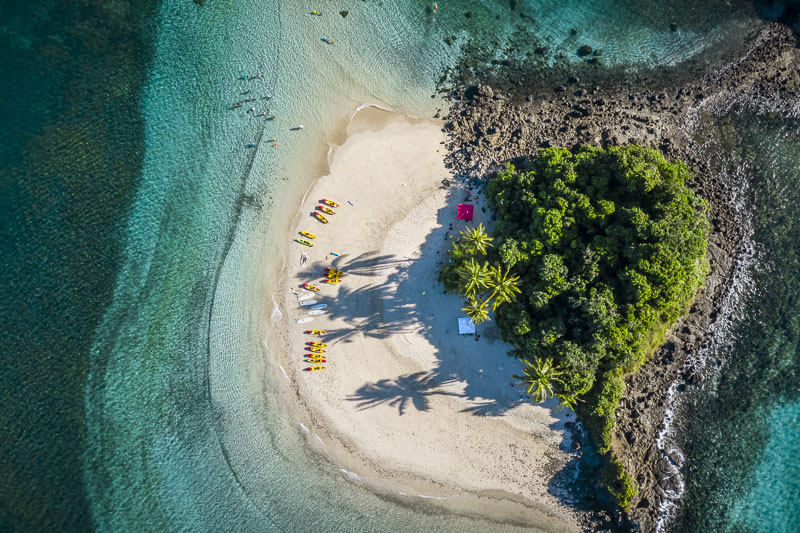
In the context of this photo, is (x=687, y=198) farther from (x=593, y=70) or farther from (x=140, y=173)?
(x=140, y=173)

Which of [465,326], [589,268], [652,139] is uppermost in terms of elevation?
[652,139]

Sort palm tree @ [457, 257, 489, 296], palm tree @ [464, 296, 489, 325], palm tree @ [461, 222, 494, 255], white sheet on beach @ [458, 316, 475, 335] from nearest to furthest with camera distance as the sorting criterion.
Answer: palm tree @ [457, 257, 489, 296]
palm tree @ [464, 296, 489, 325]
palm tree @ [461, 222, 494, 255]
white sheet on beach @ [458, 316, 475, 335]

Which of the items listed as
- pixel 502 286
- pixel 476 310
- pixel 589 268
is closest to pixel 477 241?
pixel 502 286

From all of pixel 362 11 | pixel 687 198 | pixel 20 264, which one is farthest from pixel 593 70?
pixel 20 264

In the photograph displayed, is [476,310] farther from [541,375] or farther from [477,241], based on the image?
[541,375]

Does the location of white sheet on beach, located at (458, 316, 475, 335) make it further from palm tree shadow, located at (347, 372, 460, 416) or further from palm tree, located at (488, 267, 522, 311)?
palm tree shadow, located at (347, 372, 460, 416)

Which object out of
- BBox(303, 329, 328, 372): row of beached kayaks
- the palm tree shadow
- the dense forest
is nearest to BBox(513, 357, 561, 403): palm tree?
the dense forest
